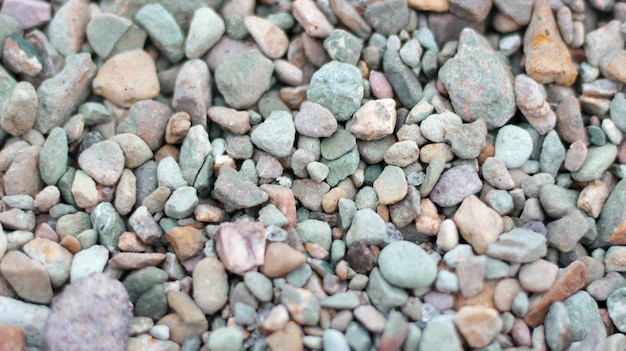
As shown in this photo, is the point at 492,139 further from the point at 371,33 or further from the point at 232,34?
the point at 232,34

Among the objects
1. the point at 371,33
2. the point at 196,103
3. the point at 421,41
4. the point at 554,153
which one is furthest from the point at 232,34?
the point at 554,153

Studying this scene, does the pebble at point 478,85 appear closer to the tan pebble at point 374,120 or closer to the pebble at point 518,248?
the tan pebble at point 374,120

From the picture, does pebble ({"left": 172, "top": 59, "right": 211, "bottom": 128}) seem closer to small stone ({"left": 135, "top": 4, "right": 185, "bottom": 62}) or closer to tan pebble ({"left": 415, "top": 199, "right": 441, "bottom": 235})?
small stone ({"left": 135, "top": 4, "right": 185, "bottom": 62})

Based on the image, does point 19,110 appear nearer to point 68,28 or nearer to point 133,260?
point 68,28

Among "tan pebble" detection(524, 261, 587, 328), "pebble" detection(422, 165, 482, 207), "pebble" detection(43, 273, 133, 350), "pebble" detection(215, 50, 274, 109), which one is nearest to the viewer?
"pebble" detection(43, 273, 133, 350)

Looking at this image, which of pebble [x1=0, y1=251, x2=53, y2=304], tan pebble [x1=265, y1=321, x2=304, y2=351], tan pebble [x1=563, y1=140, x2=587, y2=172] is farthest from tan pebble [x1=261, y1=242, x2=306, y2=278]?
tan pebble [x1=563, y1=140, x2=587, y2=172]

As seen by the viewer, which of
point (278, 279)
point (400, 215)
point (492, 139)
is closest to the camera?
point (278, 279)
